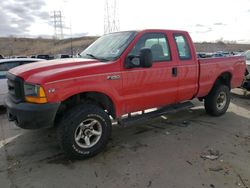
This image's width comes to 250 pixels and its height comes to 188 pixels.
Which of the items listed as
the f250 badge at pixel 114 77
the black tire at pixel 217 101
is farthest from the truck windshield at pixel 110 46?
the black tire at pixel 217 101

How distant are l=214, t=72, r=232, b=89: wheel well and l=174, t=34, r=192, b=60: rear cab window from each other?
143cm

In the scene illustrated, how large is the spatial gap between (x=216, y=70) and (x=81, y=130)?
3.65 metres

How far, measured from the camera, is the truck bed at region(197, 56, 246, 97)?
5.87m

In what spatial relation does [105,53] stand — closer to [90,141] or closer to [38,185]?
[90,141]

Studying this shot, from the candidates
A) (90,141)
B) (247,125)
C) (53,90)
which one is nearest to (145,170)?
→ (90,141)

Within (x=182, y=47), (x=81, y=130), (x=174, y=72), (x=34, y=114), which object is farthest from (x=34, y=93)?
(x=182, y=47)

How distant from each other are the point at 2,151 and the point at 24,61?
3968 mm

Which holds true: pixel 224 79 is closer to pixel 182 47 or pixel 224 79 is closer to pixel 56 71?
pixel 182 47

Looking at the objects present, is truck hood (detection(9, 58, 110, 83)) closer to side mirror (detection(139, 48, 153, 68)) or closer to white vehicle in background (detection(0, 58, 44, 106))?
side mirror (detection(139, 48, 153, 68))

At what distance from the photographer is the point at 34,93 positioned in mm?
3717

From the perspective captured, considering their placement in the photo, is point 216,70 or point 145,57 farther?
point 216,70

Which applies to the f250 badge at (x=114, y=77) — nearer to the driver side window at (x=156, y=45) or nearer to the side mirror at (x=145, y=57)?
the side mirror at (x=145, y=57)

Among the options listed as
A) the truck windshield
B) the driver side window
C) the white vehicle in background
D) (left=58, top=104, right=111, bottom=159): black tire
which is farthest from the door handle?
the white vehicle in background

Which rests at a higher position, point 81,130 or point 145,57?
point 145,57
